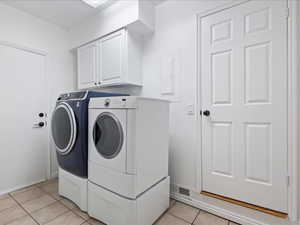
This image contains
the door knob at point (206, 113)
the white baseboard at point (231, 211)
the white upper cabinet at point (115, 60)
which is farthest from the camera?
the white upper cabinet at point (115, 60)

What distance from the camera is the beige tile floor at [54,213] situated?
144 centimetres

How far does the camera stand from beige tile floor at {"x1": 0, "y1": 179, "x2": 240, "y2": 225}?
1441 mm

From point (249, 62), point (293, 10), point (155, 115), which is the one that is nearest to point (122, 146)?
point (155, 115)

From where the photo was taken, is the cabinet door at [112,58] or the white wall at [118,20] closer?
the white wall at [118,20]

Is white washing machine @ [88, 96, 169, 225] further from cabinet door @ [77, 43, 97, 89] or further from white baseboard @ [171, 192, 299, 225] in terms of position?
cabinet door @ [77, 43, 97, 89]

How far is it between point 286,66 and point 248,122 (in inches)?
21.0

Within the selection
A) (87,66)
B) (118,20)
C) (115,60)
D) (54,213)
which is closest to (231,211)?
(54,213)

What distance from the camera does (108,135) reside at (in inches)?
53.4

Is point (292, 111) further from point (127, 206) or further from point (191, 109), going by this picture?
point (127, 206)

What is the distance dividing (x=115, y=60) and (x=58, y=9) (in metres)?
1.05

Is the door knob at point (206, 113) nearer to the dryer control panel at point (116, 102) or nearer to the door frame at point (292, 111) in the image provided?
the door frame at point (292, 111)

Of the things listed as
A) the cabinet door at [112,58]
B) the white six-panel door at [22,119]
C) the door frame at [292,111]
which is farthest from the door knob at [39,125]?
the door frame at [292,111]

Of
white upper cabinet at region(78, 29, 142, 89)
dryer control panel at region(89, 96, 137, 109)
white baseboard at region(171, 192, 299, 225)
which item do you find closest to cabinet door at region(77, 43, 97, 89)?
white upper cabinet at region(78, 29, 142, 89)

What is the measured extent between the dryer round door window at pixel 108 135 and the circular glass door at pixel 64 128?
29 centimetres
